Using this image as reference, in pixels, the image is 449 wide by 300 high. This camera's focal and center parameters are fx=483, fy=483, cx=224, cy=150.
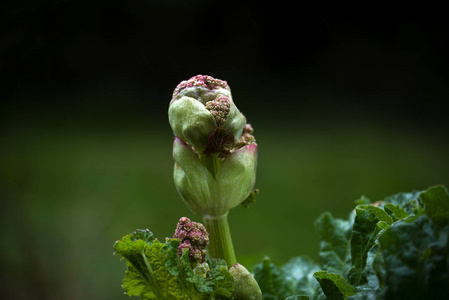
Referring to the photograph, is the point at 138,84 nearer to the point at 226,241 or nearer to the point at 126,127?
the point at 126,127

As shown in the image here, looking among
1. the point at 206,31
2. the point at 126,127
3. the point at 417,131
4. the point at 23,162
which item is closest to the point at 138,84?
the point at 126,127

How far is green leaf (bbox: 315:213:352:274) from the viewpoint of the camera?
578mm

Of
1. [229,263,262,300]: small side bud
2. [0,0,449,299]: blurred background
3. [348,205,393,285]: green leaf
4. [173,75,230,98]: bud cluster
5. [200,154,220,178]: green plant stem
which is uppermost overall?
[0,0,449,299]: blurred background

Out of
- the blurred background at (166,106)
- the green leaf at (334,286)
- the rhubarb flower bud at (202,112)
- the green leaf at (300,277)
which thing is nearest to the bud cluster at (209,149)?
the rhubarb flower bud at (202,112)

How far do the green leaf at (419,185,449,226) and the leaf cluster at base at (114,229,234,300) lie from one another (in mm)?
169

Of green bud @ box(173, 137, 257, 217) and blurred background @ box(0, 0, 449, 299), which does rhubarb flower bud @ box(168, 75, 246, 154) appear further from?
blurred background @ box(0, 0, 449, 299)

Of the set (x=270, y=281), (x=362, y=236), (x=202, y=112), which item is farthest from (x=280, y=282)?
(x=202, y=112)

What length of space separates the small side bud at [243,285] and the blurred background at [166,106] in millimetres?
1754

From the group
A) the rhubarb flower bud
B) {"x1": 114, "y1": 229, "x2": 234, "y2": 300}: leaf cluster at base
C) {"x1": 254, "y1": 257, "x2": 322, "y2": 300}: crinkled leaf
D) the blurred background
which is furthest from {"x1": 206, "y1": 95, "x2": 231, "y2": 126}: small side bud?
the blurred background

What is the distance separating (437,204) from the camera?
0.34 meters

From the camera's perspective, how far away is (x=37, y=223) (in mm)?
2145

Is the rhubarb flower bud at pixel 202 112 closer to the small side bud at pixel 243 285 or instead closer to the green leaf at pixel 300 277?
the small side bud at pixel 243 285

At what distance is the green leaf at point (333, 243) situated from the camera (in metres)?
0.58

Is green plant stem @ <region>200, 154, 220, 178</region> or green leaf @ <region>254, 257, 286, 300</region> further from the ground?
green plant stem @ <region>200, 154, 220, 178</region>
